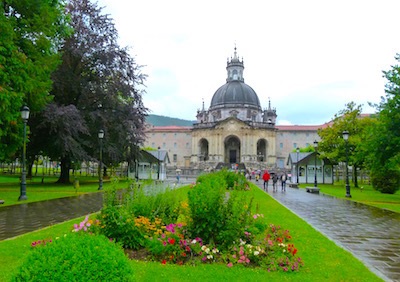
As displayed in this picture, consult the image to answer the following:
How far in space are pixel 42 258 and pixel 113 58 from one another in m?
30.2

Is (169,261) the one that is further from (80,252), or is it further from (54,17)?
(54,17)

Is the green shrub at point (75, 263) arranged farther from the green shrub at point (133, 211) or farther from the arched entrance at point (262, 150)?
the arched entrance at point (262, 150)

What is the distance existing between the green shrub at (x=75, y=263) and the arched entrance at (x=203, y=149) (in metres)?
79.4

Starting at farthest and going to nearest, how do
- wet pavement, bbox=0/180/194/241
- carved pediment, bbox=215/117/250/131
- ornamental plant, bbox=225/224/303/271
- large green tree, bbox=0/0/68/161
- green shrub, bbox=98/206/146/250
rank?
carved pediment, bbox=215/117/250/131 → large green tree, bbox=0/0/68/161 → wet pavement, bbox=0/180/194/241 → green shrub, bbox=98/206/146/250 → ornamental plant, bbox=225/224/303/271

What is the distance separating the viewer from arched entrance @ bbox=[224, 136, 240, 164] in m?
82.9

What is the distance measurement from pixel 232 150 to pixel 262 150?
7.11 m

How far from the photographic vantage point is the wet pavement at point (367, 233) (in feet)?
23.1

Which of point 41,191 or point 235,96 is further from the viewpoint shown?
point 235,96

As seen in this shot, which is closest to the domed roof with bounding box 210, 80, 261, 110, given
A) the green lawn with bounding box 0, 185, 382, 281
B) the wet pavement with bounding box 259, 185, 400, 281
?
the wet pavement with bounding box 259, 185, 400, 281

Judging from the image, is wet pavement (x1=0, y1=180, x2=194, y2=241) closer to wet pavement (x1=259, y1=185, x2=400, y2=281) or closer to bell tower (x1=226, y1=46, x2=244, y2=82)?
wet pavement (x1=259, y1=185, x2=400, y2=281)

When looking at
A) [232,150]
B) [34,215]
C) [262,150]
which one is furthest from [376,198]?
[262,150]

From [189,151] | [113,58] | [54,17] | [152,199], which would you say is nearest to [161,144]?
[189,151]

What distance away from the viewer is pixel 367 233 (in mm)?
10352

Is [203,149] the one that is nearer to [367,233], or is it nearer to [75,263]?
[367,233]
